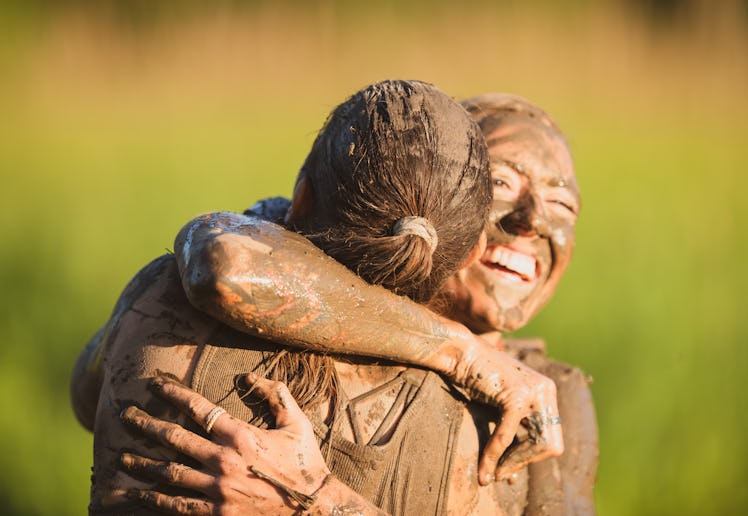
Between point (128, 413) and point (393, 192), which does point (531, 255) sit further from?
point (128, 413)

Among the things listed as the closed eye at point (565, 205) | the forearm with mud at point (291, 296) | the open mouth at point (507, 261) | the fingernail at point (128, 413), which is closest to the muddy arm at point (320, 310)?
the forearm with mud at point (291, 296)

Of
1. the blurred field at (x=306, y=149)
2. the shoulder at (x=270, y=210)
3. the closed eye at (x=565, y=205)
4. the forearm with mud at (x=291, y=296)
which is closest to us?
the forearm with mud at (x=291, y=296)

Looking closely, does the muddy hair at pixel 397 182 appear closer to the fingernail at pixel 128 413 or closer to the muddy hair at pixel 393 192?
the muddy hair at pixel 393 192

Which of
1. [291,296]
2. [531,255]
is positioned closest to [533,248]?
[531,255]

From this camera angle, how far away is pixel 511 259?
251cm

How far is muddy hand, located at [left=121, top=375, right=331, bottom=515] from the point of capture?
1.83 metres

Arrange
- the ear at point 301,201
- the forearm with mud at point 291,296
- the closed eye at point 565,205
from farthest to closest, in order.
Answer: the closed eye at point 565,205, the ear at point 301,201, the forearm with mud at point 291,296

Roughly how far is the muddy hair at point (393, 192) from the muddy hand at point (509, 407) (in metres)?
0.24

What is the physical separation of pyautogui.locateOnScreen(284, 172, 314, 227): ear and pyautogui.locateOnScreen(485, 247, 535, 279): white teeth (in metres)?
0.63

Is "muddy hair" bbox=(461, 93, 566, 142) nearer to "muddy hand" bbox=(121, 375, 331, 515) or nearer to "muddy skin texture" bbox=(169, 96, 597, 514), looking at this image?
"muddy skin texture" bbox=(169, 96, 597, 514)

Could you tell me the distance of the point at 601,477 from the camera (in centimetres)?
463

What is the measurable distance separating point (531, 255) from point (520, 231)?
0.09 meters

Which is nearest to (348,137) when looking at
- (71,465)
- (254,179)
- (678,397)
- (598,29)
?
(71,465)

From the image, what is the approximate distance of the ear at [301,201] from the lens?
80.0 inches
